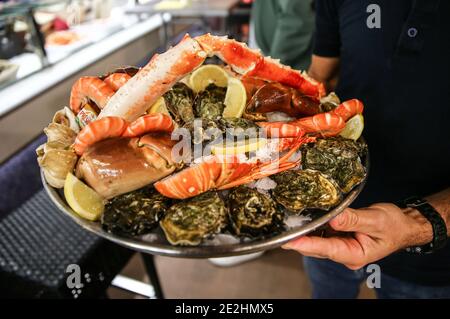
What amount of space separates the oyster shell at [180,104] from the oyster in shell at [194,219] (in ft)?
1.32

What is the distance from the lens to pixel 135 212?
1.12 metres

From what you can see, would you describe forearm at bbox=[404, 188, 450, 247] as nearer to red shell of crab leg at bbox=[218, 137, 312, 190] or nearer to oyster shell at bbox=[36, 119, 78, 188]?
red shell of crab leg at bbox=[218, 137, 312, 190]

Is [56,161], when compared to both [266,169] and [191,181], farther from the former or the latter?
[266,169]

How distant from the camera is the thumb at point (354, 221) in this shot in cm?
125

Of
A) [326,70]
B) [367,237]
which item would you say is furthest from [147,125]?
[326,70]

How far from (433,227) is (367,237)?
1.05ft

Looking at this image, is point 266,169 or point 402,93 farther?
point 402,93

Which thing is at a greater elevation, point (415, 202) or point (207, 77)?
point (207, 77)

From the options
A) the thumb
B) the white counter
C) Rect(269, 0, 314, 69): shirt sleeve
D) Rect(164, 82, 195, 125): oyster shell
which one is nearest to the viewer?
the thumb

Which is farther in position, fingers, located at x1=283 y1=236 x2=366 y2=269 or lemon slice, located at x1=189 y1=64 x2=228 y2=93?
→ lemon slice, located at x1=189 y1=64 x2=228 y2=93

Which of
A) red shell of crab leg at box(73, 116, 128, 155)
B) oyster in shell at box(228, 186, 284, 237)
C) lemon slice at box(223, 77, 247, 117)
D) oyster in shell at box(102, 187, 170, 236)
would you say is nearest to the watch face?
oyster in shell at box(228, 186, 284, 237)

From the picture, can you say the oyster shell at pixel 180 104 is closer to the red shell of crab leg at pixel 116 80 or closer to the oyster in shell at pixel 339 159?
the red shell of crab leg at pixel 116 80

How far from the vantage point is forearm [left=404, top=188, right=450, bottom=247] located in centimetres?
148
